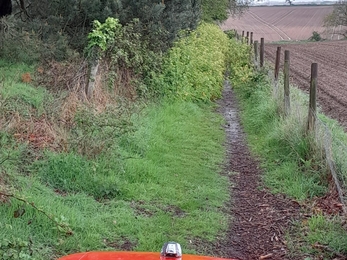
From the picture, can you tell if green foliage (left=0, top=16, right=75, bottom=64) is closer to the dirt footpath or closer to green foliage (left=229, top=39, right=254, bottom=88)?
the dirt footpath

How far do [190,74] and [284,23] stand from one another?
7608 centimetres

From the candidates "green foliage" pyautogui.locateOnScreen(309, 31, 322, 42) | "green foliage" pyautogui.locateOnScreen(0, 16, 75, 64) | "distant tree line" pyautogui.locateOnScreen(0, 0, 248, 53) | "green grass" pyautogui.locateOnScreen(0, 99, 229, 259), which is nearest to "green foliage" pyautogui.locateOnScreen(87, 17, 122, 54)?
"distant tree line" pyautogui.locateOnScreen(0, 0, 248, 53)

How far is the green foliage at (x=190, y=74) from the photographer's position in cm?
1415

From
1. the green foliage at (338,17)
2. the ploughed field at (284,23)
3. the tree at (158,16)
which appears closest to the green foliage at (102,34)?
the tree at (158,16)

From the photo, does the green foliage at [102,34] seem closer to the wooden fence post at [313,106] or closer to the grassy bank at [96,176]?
the grassy bank at [96,176]

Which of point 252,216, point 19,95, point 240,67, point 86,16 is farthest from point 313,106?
point 240,67

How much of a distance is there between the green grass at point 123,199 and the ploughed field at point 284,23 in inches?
2256

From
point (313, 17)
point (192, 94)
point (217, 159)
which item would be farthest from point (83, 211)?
point (313, 17)

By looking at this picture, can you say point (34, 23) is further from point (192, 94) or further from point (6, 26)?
point (192, 94)

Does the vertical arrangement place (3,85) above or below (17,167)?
above

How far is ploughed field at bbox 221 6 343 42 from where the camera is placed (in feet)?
245

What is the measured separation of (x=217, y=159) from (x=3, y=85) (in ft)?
13.5

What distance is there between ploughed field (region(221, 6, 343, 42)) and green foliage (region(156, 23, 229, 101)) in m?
47.8

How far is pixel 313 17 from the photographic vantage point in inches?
3529
